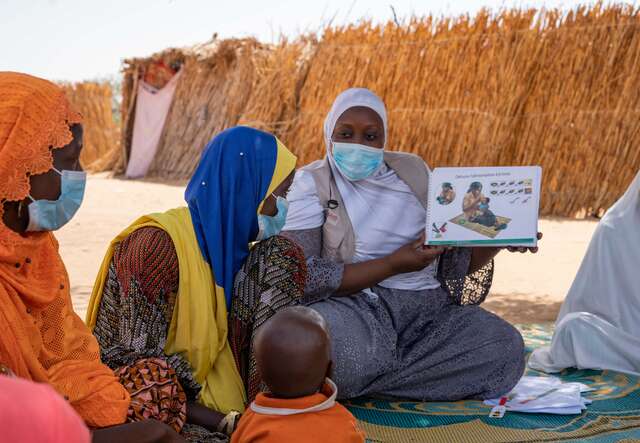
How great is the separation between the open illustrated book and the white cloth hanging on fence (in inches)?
597

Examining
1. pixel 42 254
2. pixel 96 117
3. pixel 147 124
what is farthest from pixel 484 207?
pixel 96 117

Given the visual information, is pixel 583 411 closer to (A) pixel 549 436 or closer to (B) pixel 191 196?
(A) pixel 549 436

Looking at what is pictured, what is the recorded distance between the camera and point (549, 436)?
10.3 feet

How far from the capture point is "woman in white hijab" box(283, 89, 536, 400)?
349 cm

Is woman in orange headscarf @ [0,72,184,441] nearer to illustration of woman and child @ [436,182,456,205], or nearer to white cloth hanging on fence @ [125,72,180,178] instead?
illustration of woman and child @ [436,182,456,205]

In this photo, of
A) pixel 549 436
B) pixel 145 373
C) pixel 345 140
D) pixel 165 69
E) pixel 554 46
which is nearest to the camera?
pixel 145 373

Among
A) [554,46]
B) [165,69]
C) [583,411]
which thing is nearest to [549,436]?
[583,411]

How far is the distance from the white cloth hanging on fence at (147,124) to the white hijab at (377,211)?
14662 mm

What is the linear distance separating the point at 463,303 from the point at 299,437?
1895mm

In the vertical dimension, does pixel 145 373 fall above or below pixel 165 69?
below

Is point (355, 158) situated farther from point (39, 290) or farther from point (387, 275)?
point (39, 290)

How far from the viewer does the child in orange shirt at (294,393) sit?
221 cm

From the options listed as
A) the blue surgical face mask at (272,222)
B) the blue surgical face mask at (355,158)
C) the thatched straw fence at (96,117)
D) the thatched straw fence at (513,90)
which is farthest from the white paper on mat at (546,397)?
the thatched straw fence at (96,117)

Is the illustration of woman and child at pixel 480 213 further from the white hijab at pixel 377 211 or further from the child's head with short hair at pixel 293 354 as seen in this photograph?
the child's head with short hair at pixel 293 354
